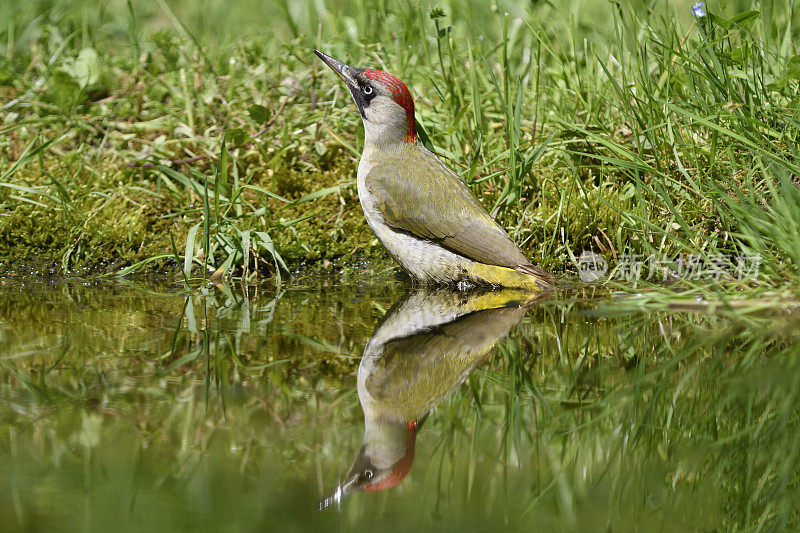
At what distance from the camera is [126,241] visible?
204 inches

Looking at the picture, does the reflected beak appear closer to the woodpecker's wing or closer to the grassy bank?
the grassy bank

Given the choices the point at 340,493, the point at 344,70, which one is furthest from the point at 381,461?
the point at 344,70

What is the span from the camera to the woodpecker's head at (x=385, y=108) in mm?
5047

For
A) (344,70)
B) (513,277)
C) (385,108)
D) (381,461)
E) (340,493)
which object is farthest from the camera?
(344,70)

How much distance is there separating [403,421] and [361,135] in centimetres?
331

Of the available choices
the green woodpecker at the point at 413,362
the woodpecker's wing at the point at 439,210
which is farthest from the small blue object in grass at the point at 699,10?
the green woodpecker at the point at 413,362

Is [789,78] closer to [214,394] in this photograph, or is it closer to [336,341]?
[336,341]

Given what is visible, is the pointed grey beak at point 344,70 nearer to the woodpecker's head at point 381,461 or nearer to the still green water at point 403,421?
the still green water at point 403,421

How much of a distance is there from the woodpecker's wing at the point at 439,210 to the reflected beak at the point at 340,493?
249 cm

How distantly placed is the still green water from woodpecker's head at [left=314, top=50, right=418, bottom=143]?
1.56 metres

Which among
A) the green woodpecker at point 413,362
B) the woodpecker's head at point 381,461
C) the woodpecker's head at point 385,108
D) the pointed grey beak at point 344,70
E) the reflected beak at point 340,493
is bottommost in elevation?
the green woodpecker at point 413,362

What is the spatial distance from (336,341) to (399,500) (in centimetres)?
151

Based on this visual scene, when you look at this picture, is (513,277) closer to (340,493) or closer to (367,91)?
(367,91)

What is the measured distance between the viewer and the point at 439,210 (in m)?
4.71
